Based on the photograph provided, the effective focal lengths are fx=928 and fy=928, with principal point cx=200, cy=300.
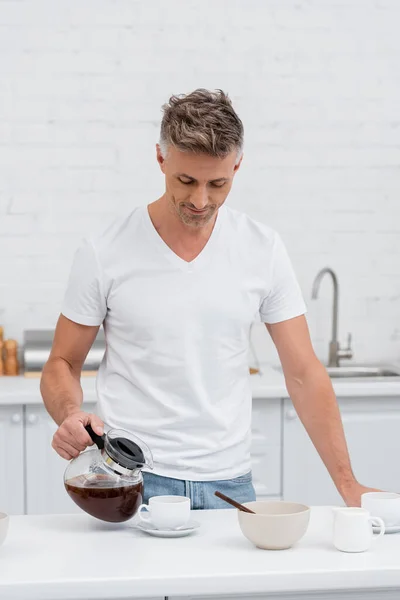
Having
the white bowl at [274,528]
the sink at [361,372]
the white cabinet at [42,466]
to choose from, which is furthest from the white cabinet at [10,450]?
the white bowl at [274,528]

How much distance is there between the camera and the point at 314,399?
7.26ft

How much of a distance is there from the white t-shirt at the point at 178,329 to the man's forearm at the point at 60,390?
0.08 metres

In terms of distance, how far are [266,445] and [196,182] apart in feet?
5.55

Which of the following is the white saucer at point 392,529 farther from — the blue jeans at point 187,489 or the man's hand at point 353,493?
the blue jeans at point 187,489

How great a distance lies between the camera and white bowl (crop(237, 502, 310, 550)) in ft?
5.51

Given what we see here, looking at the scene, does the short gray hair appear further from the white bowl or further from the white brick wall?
the white brick wall

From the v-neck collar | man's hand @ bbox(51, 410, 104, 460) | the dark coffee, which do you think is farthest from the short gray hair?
the dark coffee

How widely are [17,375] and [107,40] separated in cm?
148

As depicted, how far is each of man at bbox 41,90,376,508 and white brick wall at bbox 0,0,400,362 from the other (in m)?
1.80

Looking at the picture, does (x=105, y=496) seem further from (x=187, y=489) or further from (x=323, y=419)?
(x=323, y=419)

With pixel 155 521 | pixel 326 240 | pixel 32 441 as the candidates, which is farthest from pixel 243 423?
pixel 326 240

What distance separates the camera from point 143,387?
84.4 inches

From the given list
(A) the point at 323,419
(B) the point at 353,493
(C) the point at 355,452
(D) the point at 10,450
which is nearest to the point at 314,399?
(A) the point at 323,419

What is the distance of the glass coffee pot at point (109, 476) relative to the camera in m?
1.75
